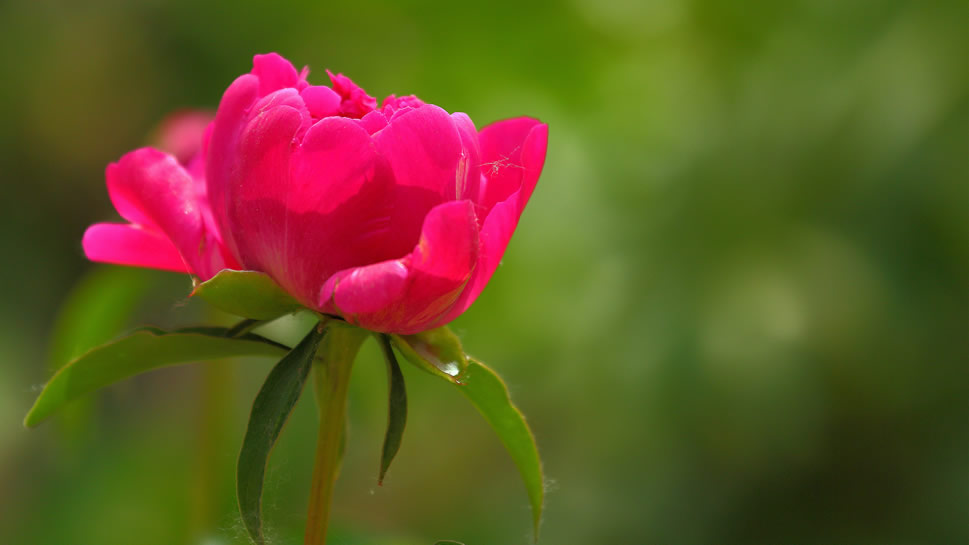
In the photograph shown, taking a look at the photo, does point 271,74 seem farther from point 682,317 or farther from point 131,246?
point 682,317

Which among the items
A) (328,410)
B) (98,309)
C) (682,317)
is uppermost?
(328,410)

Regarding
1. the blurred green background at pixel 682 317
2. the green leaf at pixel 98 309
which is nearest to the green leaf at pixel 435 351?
the green leaf at pixel 98 309

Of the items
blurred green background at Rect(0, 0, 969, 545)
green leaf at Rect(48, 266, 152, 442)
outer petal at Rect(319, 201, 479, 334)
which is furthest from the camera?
blurred green background at Rect(0, 0, 969, 545)

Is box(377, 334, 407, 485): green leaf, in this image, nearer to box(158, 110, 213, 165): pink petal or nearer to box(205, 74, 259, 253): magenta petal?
box(205, 74, 259, 253): magenta petal

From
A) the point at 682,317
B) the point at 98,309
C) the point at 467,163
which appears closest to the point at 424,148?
the point at 467,163

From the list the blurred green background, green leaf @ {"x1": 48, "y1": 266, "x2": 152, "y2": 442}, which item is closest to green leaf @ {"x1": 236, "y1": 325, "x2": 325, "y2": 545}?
green leaf @ {"x1": 48, "y1": 266, "x2": 152, "y2": 442}

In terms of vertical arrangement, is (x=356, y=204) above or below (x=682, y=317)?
above
